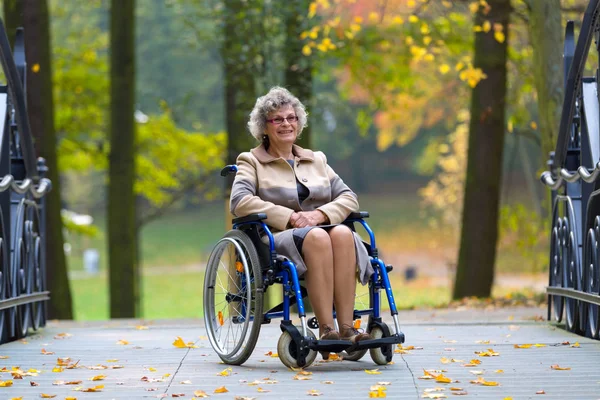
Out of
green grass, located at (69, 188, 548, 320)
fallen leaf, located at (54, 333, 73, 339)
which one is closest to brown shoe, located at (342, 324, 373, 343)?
fallen leaf, located at (54, 333, 73, 339)

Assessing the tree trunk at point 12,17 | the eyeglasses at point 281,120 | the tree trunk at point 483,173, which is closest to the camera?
the eyeglasses at point 281,120

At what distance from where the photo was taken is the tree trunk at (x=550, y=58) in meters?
8.56

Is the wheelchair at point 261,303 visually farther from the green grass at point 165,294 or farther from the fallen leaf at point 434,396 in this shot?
the green grass at point 165,294

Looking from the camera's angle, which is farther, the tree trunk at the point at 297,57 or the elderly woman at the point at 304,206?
the tree trunk at the point at 297,57

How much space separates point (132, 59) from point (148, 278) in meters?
18.5

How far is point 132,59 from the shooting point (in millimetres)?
12484

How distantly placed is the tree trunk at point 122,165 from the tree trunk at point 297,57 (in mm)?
1884

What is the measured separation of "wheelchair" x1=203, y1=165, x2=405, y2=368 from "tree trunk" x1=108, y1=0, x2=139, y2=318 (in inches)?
269

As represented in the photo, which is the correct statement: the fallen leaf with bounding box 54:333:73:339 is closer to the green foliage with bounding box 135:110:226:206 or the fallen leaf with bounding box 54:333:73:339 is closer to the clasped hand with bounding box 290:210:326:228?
the clasped hand with bounding box 290:210:326:228

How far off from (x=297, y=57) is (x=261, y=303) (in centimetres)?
708

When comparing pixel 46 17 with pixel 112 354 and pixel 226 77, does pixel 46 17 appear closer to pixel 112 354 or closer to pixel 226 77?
pixel 226 77

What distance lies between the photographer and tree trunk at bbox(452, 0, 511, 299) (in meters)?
10.9

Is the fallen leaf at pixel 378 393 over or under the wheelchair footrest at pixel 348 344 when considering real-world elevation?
under

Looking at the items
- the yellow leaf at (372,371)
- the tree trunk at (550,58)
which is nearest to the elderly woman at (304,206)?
the yellow leaf at (372,371)
